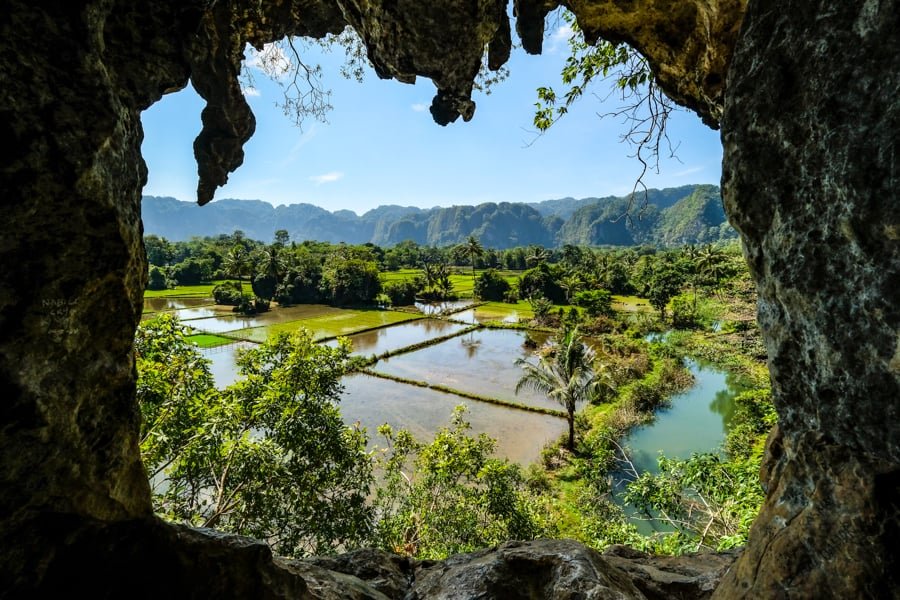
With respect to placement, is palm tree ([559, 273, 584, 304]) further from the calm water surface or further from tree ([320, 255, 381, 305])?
the calm water surface

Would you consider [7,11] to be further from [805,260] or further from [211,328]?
[211,328]

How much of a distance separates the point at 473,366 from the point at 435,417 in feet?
38.2

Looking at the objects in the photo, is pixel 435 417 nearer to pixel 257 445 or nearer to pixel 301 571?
pixel 257 445

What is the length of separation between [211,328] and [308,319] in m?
11.3

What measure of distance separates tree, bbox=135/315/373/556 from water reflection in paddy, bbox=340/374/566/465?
14258 mm

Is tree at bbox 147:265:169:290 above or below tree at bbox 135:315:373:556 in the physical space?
above

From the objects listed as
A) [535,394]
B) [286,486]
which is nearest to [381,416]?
[535,394]

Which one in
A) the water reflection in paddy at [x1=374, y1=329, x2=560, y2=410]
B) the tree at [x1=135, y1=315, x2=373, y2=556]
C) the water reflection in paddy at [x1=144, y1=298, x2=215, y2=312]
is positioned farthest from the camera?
the water reflection in paddy at [x1=144, y1=298, x2=215, y2=312]

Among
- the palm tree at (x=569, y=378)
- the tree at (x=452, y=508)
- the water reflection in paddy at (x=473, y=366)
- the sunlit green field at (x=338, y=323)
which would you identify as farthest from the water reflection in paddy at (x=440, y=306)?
the tree at (x=452, y=508)

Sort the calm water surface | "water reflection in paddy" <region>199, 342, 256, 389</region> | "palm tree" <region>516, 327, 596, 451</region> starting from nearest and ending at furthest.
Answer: the calm water surface
"palm tree" <region>516, 327, 596, 451</region>
"water reflection in paddy" <region>199, 342, 256, 389</region>

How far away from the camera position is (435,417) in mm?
26578

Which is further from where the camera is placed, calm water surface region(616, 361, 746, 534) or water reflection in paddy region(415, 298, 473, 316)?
water reflection in paddy region(415, 298, 473, 316)

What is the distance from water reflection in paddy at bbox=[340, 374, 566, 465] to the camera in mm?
23088

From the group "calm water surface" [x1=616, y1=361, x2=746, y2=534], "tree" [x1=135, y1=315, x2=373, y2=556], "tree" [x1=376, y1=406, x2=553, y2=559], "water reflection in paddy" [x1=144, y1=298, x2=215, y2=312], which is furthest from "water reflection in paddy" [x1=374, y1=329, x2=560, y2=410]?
"water reflection in paddy" [x1=144, y1=298, x2=215, y2=312]
